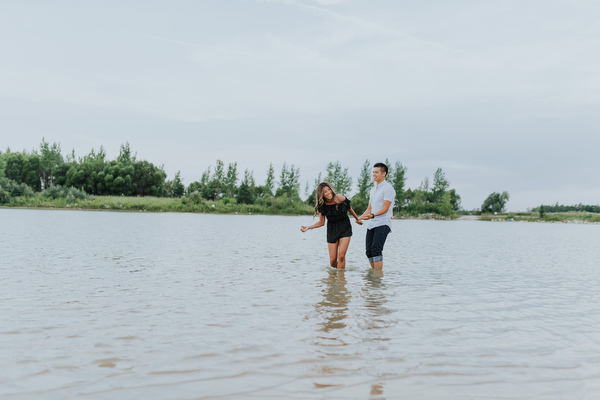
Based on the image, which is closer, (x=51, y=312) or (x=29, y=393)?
(x=29, y=393)

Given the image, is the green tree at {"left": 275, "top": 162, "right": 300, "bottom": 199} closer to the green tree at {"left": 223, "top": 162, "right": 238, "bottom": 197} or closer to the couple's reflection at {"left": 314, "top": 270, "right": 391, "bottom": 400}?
the green tree at {"left": 223, "top": 162, "right": 238, "bottom": 197}

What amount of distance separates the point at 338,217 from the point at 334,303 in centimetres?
328

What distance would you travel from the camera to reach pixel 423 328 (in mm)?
5703

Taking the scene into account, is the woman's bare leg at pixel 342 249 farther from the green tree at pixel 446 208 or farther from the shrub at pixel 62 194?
the green tree at pixel 446 208

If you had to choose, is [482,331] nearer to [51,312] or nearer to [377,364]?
[377,364]

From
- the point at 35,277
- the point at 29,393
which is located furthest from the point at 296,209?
the point at 29,393

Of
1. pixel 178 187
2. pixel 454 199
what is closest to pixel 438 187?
pixel 454 199

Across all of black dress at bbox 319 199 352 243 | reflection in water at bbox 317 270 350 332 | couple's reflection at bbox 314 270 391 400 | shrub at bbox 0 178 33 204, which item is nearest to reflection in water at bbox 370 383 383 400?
couple's reflection at bbox 314 270 391 400

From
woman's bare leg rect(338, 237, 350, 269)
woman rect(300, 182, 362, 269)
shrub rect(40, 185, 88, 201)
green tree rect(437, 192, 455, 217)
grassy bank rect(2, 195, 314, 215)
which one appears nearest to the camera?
woman rect(300, 182, 362, 269)

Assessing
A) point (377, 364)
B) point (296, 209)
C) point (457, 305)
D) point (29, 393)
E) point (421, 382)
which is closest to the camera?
point (29, 393)

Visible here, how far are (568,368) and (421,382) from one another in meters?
1.66

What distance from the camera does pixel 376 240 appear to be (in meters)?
9.85

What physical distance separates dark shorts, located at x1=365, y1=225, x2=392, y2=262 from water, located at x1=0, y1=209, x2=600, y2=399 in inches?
19.7

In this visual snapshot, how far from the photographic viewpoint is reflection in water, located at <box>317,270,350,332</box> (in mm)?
5791
